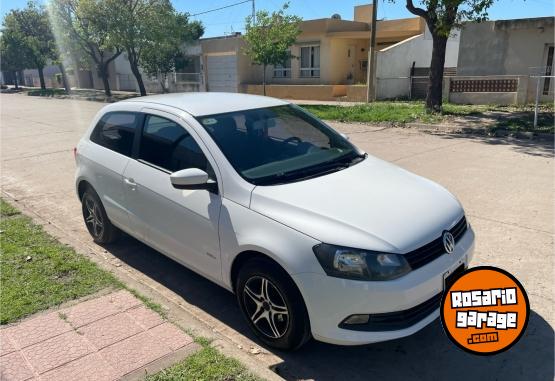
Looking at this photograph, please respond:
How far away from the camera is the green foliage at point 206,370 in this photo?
2811 mm

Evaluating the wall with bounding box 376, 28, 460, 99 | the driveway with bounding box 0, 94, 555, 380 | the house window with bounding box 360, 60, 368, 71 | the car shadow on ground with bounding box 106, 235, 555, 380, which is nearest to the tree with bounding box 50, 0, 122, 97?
the house window with bounding box 360, 60, 368, 71

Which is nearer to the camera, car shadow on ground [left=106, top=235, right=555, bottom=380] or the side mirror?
car shadow on ground [left=106, top=235, right=555, bottom=380]

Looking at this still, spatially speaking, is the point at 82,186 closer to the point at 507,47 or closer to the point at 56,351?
the point at 56,351

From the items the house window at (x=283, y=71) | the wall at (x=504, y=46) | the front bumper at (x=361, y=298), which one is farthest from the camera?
the house window at (x=283, y=71)

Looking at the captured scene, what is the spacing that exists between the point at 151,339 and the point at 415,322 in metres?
1.82

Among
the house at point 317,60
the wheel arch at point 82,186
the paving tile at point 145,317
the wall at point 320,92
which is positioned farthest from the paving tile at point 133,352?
the house at point 317,60

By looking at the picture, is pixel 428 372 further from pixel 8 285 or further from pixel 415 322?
pixel 8 285

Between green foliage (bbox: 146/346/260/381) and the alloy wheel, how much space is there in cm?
33

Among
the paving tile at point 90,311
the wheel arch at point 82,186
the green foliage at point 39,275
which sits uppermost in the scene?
the wheel arch at point 82,186

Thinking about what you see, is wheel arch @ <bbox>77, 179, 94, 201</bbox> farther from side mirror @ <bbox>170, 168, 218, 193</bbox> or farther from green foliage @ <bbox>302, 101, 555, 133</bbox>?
green foliage @ <bbox>302, 101, 555, 133</bbox>

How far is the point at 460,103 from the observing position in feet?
57.8

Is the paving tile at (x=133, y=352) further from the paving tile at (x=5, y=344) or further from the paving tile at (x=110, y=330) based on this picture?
the paving tile at (x=5, y=344)

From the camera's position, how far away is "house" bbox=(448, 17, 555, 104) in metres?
16.5

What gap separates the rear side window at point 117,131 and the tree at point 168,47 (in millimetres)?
24204
